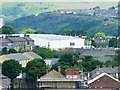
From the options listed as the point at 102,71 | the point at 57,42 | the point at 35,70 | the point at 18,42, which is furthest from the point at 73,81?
the point at 57,42

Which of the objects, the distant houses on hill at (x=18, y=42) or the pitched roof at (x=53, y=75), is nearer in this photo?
the pitched roof at (x=53, y=75)

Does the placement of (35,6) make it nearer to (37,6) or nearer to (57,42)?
(37,6)

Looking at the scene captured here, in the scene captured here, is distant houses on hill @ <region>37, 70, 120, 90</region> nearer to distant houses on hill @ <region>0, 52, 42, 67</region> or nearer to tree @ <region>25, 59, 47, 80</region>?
tree @ <region>25, 59, 47, 80</region>

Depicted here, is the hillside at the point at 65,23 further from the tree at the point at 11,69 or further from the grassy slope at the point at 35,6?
the tree at the point at 11,69

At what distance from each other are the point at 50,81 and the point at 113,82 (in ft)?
4.06

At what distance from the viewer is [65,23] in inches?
1710

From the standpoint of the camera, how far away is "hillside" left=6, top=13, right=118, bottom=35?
38.8 meters

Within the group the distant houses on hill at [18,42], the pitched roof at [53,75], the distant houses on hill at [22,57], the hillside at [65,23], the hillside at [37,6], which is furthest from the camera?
the hillside at [37,6]

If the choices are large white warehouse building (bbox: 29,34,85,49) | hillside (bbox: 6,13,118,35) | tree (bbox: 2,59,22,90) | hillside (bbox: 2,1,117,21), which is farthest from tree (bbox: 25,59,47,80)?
hillside (bbox: 2,1,117,21)

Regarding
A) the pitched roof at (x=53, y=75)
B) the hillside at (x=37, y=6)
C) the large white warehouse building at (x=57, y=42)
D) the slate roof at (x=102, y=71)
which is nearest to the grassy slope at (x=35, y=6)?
the hillside at (x=37, y=6)

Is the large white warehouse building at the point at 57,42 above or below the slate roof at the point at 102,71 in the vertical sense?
below

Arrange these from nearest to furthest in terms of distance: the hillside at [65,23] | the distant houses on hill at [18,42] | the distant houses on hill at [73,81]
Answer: the distant houses on hill at [73,81] < the distant houses on hill at [18,42] < the hillside at [65,23]

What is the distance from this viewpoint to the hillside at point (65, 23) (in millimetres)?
38781

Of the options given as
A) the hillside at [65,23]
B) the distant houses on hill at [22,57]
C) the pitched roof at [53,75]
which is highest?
the pitched roof at [53,75]
